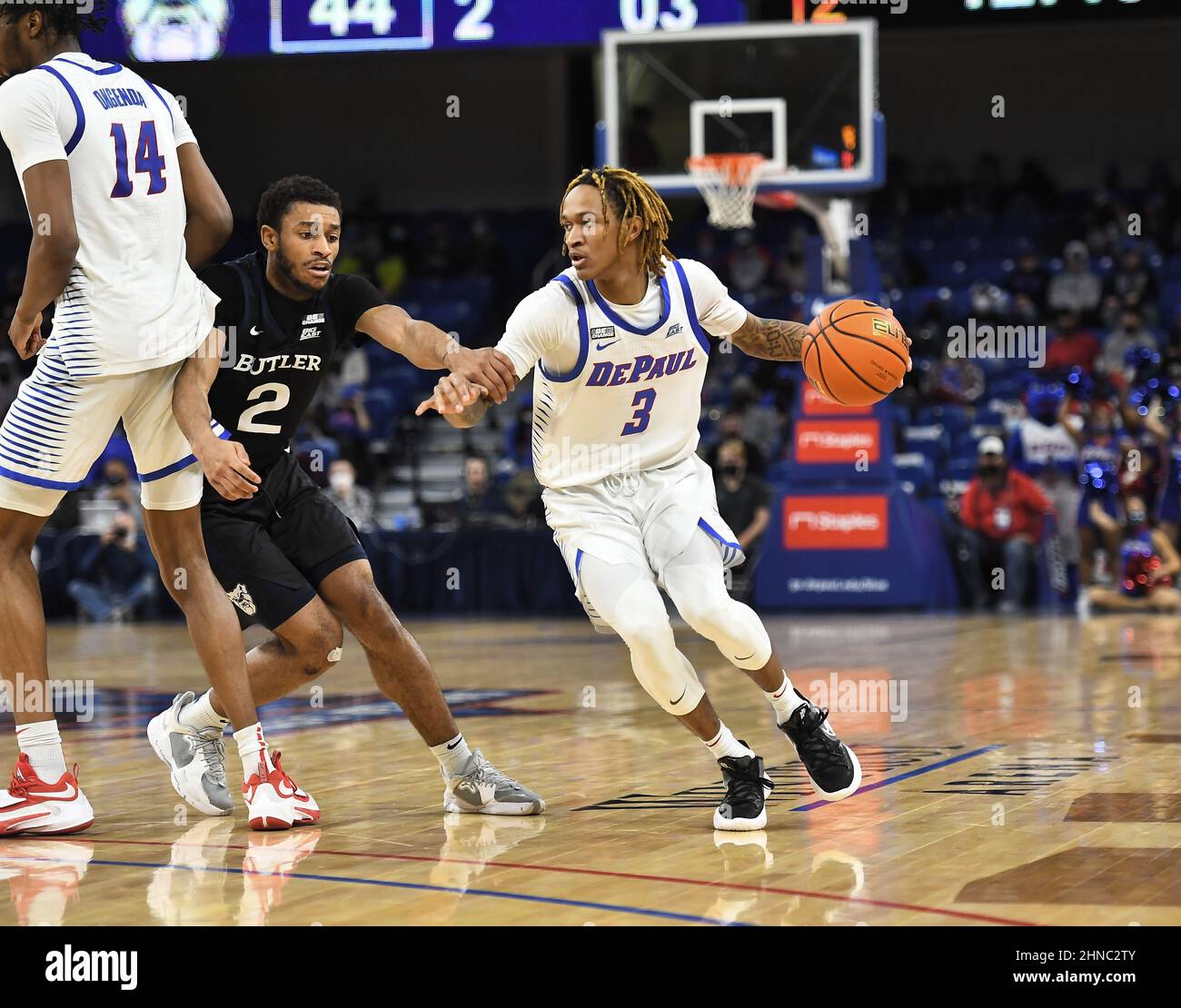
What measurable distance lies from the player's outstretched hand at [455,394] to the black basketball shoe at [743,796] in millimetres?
1327

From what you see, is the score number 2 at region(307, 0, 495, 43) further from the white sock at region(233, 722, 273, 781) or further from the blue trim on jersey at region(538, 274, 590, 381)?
the white sock at region(233, 722, 273, 781)

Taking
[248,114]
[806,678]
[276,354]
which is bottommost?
[806,678]

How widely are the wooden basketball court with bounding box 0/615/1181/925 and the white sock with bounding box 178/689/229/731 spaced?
0.93 feet

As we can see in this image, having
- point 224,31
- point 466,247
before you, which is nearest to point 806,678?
point 224,31

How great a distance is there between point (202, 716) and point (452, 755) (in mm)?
870

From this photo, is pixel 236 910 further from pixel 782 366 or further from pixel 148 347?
pixel 782 366

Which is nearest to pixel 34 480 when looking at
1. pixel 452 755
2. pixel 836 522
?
pixel 452 755

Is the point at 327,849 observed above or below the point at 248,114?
below

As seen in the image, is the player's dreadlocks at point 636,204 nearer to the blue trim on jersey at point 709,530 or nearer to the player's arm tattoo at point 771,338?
the player's arm tattoo at point 771,338

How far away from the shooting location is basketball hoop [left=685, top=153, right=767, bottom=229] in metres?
14.1

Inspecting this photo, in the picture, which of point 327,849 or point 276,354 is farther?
point 276,354
